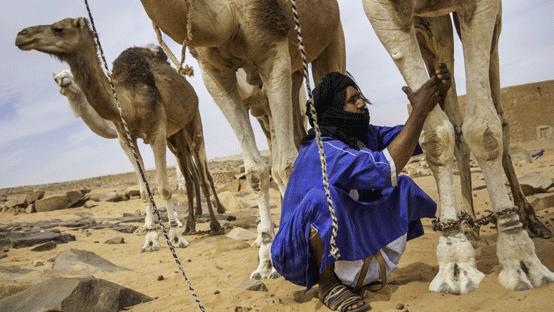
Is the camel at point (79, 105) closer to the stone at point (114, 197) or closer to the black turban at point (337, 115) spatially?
the black turban at point (337, 115)

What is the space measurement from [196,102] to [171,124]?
1.15m

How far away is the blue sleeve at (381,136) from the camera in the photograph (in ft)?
11.3

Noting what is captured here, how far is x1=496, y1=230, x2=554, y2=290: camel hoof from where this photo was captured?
8.82ft

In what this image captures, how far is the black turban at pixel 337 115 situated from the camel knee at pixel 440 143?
1.28 feet

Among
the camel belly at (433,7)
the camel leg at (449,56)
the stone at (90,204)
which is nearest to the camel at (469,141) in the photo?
the camel belly at (433,7)

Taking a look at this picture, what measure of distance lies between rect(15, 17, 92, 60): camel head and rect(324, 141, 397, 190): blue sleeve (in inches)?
195

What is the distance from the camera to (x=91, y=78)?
22.4 feet

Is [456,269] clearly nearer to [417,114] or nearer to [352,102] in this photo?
[417,114]

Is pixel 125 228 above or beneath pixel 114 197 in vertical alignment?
beneath

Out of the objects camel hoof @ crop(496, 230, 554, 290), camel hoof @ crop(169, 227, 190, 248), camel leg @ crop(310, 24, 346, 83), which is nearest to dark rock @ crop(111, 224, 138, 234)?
camel hoof @ crop(169, 227, 190, 248)

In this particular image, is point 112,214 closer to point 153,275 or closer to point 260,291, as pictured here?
point 153,275

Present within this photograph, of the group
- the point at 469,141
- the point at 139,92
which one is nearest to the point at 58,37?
the point at 139,92

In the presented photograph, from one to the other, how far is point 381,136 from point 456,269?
1.00 m

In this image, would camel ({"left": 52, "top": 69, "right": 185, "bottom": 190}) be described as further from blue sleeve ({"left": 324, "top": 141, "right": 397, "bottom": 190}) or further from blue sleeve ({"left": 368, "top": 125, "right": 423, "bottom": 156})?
blue sleeve ({"left": 324, "top": 141, "right": 397, "bottom": 190})
